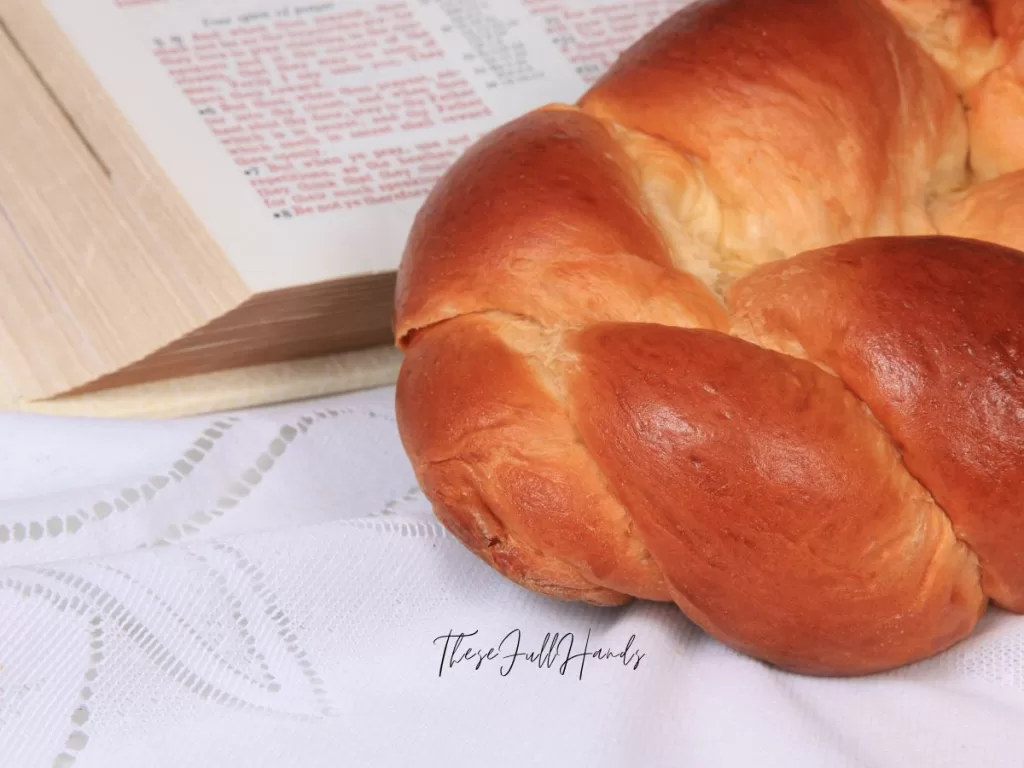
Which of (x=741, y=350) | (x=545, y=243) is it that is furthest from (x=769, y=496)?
(x=545, y=243)

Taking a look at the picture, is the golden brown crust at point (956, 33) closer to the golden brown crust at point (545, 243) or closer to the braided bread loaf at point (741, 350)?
the braided bread loaf at point (741, 350)

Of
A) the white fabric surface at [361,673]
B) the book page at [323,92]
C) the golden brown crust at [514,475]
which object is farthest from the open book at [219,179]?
the golden brown crust at [514,475]

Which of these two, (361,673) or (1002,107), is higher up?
(1002,107)

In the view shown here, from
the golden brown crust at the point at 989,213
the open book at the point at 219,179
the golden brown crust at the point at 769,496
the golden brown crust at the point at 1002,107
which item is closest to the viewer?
the golden brown crust at the point at 769,496

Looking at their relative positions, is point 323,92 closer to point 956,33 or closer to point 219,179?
point 219,179

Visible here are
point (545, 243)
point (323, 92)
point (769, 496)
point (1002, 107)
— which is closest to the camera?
point (769, 496)

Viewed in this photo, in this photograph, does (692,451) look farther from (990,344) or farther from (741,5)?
(741,5)
